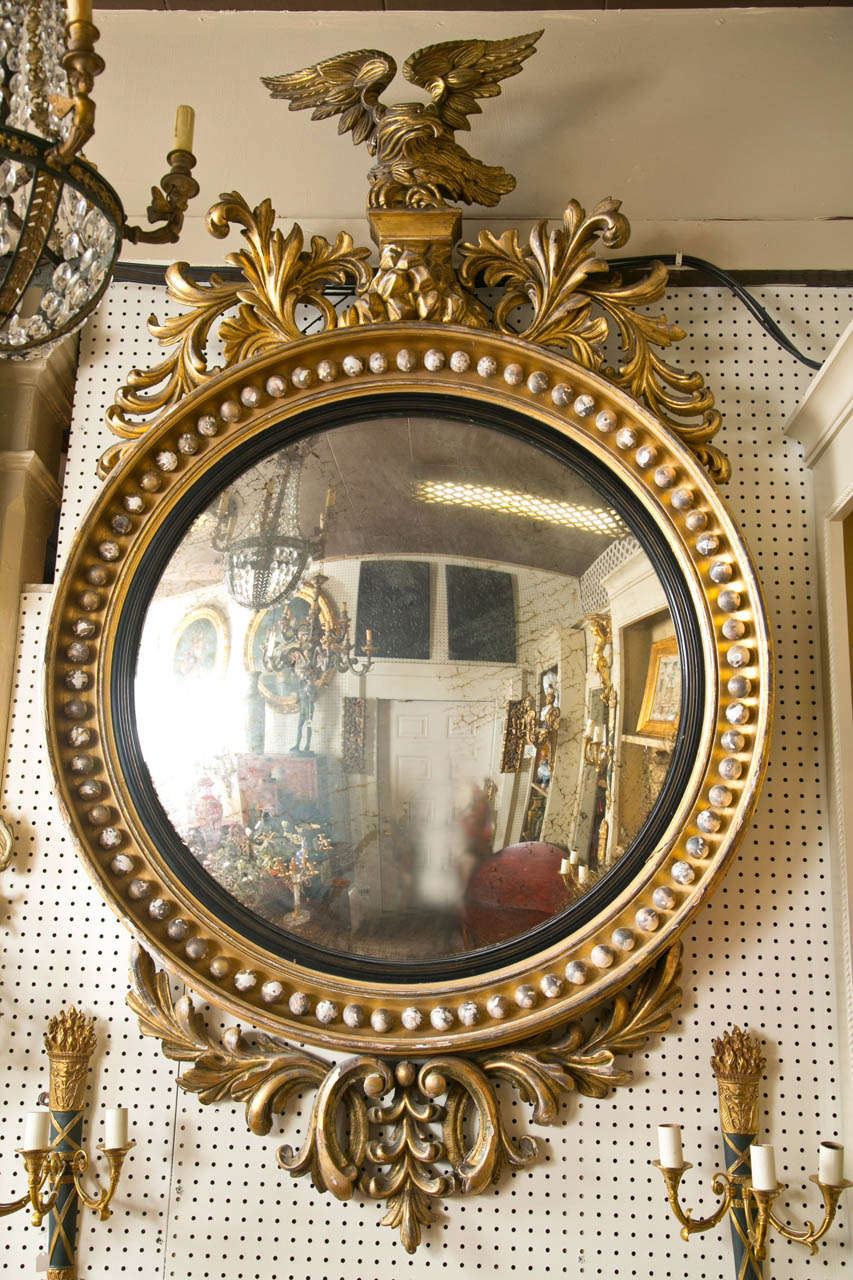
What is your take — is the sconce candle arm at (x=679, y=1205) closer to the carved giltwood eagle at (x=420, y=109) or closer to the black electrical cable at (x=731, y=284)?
the black electrical cable at (x=731, y=284)

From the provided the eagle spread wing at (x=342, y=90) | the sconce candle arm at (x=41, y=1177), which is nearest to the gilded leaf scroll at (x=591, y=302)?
the eagle spread wing at (x=342, y=90)

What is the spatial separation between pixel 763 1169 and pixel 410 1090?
61 cm

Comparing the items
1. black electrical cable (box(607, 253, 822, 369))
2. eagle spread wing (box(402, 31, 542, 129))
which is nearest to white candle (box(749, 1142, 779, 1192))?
black electrical cable (box(607, 253, 822, 369))

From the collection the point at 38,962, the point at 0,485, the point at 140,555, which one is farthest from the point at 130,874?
the point at 0,485

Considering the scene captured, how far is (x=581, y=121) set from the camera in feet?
7.89

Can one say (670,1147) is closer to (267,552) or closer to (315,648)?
(315,648)

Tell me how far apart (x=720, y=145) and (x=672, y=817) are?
59.5 inches

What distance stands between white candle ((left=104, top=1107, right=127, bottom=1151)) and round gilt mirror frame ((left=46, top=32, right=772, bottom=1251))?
131 millimetres

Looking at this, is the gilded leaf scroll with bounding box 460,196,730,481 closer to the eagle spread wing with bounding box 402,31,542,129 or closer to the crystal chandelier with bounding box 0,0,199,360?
the eagle spread wing with bounding box 402,31,542,129

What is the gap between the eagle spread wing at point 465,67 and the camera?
2150 mm

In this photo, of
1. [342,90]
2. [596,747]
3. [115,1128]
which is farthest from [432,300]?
[115,1128]

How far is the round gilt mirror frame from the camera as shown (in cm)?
189

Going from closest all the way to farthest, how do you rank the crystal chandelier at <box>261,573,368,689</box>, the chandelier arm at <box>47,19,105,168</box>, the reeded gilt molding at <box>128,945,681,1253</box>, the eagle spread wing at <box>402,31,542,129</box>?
the chandelier arm at <box>47,19,105,168</box>
the reeded gilt molding at <box>128,945,681,1253</box>
the crystal chandelier at <box>261,573,368,689</box>
the eagle spread wing at <box>402,31,542,129</box>

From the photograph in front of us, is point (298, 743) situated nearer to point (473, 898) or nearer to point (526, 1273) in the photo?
point (473, 898)
